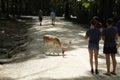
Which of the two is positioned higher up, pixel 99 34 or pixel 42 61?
pixel 99 34

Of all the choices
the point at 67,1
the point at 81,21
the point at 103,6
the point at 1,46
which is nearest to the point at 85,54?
the point at 1,46

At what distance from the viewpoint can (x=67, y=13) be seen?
2638 inches

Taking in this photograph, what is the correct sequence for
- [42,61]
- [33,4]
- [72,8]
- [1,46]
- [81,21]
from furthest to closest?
[33,4] → [72,8] → [81,21] → [1,46] → [42,61]

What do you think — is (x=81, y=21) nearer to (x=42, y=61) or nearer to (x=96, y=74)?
(x=42, y=61)

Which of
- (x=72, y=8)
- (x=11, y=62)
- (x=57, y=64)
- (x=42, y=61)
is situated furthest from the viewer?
(x=72, y=8)

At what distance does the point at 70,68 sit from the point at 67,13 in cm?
5247

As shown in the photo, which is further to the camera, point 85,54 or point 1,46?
point 1,46

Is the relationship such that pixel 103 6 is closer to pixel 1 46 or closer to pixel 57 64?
pixel 1 46

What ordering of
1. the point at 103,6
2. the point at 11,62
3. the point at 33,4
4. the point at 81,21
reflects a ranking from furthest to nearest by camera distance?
the point at 33,4 < the point at 81,21 < the point at 103,6 < the point at 11,62

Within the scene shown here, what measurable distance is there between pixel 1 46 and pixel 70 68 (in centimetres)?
1196

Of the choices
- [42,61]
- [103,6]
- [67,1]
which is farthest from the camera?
[67,1]

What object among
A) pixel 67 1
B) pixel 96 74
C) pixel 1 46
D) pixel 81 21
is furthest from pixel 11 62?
pixel 67 1

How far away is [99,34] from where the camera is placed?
518 inches

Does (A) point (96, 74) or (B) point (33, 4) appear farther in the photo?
(B) point (33, 4)
